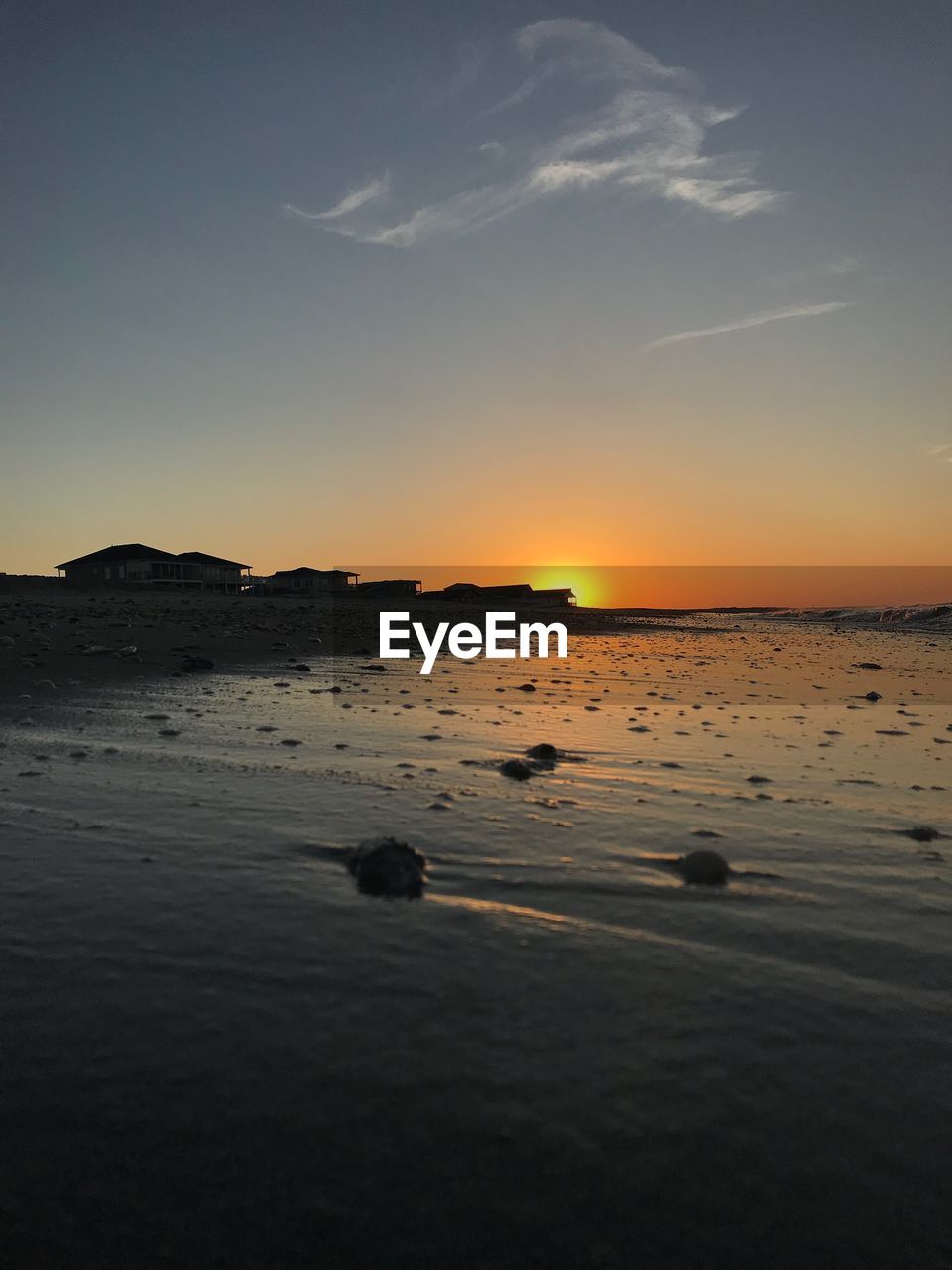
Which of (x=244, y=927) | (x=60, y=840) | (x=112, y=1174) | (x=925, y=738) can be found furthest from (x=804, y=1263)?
(x=925, y=738)

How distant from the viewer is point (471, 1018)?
2.79 meters

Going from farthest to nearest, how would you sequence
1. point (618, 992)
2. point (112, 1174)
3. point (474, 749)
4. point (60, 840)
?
1. point (474, 749)
2. point (60, 840)
3. point (618, 992)
4. point (112, 1174)

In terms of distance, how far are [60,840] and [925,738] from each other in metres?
8.90

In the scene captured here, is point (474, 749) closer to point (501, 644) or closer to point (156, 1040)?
point (156, 1040)

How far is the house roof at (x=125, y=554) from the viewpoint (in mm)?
81938

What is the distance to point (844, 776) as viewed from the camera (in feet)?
23.4

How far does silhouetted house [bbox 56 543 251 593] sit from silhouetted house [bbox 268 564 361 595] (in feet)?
20.7

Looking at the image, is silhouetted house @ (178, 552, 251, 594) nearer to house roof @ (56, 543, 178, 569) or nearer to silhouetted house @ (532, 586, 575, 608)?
house roof @ (56, 543, 178, 569)

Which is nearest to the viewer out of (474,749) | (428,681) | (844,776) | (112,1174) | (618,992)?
(112,1174)

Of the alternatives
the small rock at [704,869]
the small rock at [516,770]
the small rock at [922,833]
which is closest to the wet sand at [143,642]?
the small rock at [516,770]

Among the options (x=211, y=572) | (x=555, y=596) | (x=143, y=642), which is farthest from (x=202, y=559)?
(x=143, y=642)

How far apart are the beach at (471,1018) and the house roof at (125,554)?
8089 cm

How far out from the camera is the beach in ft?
6.33

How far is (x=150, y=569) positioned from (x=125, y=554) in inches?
173
